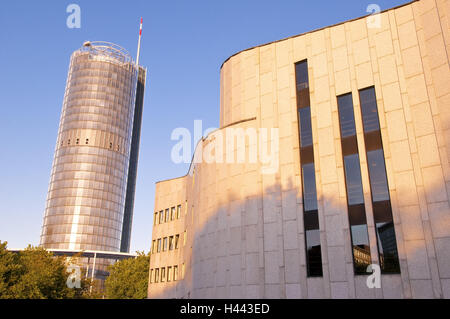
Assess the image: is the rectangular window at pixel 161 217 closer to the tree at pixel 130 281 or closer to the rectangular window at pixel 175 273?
the rectangular window at pixel 175 273

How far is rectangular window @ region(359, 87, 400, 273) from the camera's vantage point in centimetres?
2367

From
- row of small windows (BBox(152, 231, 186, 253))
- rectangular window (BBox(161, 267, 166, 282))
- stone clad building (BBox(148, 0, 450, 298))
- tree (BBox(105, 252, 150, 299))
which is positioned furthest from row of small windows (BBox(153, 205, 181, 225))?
tree (BBox(105, 252, 150, 299))

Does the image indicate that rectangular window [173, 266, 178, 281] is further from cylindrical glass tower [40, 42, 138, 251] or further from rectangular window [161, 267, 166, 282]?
cylindrical glass tower [40, 42, 138, 251]

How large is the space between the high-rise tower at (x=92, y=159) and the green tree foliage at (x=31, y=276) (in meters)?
114

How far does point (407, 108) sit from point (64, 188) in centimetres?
16079

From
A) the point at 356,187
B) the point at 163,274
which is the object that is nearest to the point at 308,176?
the point at 356,187

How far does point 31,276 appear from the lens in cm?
4475

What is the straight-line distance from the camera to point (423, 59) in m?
25.7

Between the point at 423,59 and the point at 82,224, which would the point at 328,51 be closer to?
the point at 423,59

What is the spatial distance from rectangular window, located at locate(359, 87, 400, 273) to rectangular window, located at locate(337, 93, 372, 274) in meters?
0.77

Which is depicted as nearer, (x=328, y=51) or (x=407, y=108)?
(x=407, y=108)

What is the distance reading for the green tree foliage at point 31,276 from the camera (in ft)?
142
